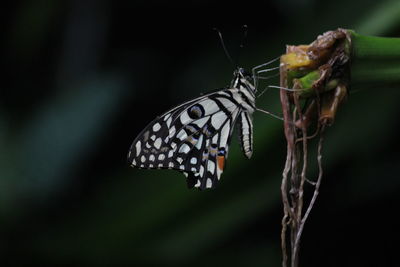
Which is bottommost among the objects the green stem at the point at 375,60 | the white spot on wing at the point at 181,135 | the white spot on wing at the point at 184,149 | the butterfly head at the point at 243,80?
the white spot on wing at the point at 184,149

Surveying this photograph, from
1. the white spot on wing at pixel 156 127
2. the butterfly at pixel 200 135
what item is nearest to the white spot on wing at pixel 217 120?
the butterfly at pixel 200 135

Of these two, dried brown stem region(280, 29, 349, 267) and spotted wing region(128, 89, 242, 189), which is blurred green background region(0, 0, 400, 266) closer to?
spotted wing region(128, 89, 242, 189)

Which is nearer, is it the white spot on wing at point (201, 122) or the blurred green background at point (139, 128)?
the white spot on wing at point (201, 122)

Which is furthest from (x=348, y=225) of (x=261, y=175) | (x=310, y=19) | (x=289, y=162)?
(x=289, y=162)

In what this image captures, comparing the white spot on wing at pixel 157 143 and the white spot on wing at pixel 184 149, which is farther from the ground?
the white spot on wing at pixel 157 143

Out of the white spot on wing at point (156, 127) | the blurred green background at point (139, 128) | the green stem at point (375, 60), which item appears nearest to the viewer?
the green stem at point (375, 60)

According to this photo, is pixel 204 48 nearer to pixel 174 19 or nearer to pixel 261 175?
pixel 174 19

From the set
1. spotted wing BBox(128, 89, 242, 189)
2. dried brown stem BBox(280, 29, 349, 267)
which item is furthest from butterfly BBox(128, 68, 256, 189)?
dried brown stem BBox(280, 29, 349, 267)

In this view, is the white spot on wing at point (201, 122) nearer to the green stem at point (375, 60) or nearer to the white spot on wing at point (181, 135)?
the white spot on wing at point (181, 135)

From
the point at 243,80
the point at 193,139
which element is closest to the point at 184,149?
the point at 193,139
